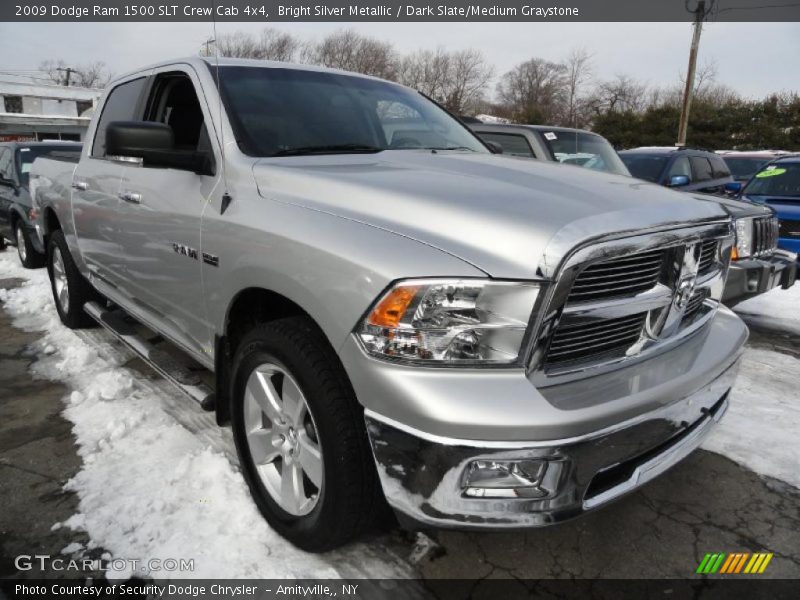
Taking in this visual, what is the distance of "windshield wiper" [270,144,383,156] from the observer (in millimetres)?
2473

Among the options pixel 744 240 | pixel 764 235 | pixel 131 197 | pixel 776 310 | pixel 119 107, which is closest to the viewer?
pixel 131 197

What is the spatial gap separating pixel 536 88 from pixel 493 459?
1919 inches

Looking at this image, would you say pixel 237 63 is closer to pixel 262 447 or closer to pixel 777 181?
pixel 262 447

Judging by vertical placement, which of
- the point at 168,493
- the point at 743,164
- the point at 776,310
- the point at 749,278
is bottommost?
the point at 168,493

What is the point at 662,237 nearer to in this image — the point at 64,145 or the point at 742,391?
the point at 742,391

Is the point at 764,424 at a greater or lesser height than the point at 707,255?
lesser

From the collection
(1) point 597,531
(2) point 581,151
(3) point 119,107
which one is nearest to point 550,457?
(1) point 597,531

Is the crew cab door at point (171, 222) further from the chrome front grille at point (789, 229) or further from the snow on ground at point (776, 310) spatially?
the chrome front grille at point (789, 229)

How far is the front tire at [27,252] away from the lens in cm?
744

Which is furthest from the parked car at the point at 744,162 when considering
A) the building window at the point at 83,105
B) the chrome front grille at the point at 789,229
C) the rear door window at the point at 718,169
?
the building window at the point at 83,105

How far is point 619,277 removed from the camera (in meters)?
1.78

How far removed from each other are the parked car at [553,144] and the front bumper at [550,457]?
16.4 ft

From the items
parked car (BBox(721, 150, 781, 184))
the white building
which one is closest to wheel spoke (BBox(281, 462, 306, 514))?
parked car (BBox(721, 150, 781, 184))

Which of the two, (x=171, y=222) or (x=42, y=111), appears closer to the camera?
(x=171, y=222)
